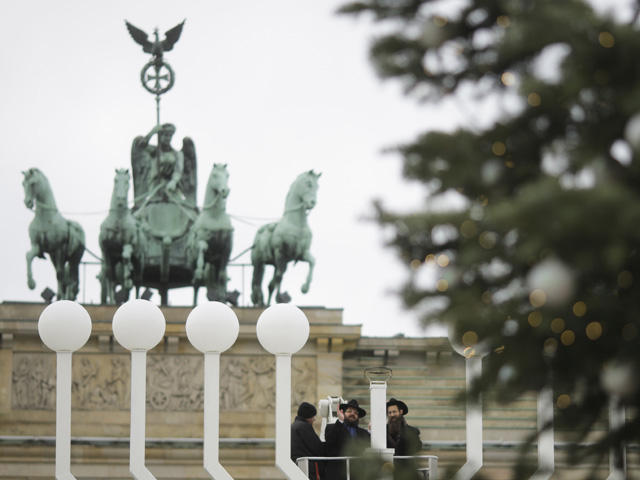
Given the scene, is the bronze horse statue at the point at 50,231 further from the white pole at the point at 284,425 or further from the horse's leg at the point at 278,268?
the white pole at the point at 284,425

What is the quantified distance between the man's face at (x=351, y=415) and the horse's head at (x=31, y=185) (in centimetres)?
1568

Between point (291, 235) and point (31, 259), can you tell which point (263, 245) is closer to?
point (291, 235)

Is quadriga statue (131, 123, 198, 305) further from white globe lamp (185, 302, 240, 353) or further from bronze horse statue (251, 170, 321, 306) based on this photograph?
white globe lamp (185, 302, 240, 353)

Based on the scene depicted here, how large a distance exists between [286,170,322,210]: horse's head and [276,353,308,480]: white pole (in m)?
15.6

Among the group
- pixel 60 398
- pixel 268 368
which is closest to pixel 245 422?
pixel 268 368

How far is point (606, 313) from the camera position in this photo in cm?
340

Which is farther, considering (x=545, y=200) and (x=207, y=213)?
(x=207, y=213)

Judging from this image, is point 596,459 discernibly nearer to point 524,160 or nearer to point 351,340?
point 524,160

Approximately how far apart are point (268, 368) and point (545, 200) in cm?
2145

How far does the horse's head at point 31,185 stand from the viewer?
23641 millimetres

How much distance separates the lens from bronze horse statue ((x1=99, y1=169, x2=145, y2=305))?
77.6ft

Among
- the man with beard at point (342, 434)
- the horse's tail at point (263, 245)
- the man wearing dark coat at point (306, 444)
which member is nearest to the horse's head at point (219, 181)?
the horse's tail at point (263, 245)

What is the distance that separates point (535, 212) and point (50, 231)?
69.9 ft

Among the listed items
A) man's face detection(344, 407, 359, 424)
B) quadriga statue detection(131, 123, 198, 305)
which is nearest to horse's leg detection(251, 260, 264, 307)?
quadriga statue detection(131, 123, 198, 305)
